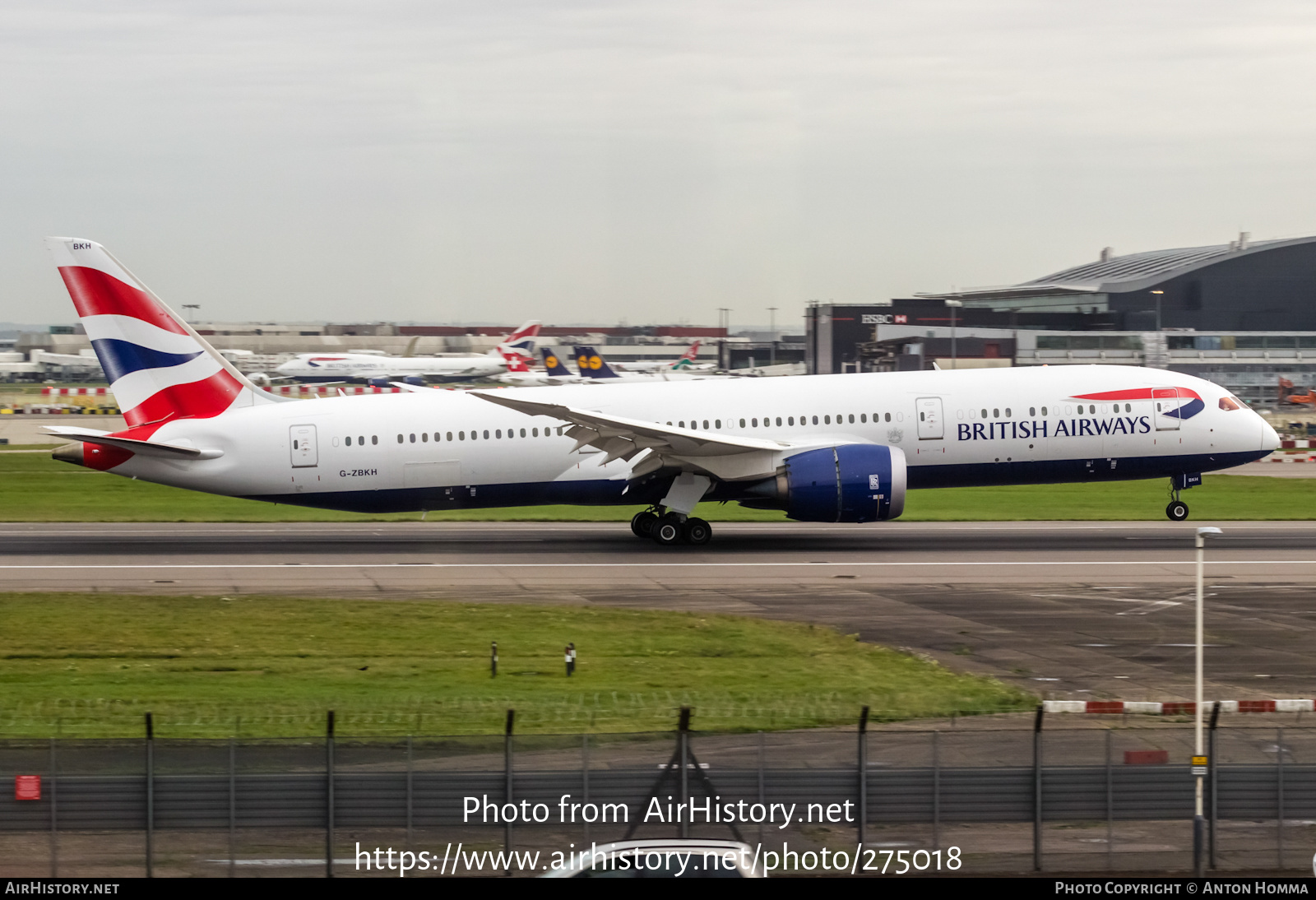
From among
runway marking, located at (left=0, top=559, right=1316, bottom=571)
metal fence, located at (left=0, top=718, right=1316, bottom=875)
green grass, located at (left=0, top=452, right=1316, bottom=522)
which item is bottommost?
green grass, located at (left=0, top=452, right=1316, bottom=522)

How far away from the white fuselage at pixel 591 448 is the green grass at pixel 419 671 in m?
8.13

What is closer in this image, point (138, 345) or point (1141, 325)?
point (138, 345)

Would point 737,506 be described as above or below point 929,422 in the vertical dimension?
below

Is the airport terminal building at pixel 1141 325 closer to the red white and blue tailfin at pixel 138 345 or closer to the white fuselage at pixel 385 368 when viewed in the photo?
the white fuselage at pixel 385 368

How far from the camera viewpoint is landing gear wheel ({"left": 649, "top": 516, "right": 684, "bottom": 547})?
119 feet

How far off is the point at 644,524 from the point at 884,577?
323 inches

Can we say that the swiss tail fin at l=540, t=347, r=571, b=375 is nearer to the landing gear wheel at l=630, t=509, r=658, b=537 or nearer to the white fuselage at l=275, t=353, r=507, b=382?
the white fuselage at l=275, t=353, r=507, b=382

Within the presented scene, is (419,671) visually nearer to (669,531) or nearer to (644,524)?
(669,531)

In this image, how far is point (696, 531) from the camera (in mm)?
36531

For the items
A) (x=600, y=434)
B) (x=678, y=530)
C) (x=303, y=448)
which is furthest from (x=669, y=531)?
(x=303, y=448)

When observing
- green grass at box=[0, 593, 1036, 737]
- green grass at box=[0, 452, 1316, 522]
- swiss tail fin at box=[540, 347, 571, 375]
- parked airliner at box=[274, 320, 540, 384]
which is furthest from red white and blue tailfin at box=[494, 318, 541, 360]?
green grass at box=[0, 593, 1036, 737]

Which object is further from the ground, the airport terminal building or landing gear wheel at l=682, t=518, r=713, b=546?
the airport terminal building

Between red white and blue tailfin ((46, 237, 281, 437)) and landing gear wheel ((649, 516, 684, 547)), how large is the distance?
40.8 feet

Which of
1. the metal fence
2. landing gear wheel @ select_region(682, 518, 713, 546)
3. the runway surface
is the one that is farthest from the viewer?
landing gear wheel @ select_region(682, 518, 713, 546)
